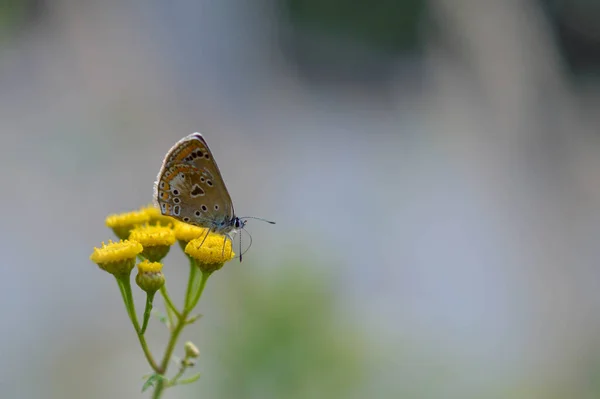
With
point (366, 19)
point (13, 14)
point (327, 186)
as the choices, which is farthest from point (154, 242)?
point (366, 19)

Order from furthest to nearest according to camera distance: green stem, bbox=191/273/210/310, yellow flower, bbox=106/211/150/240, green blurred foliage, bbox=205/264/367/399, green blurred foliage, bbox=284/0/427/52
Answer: green blurred foliage, bbox=284/0/427/52, green blurred foliage, bbox=205/264/367/399, yellow flower, bbox=106/211/150/240, green stem, bbox=191/273/210/310

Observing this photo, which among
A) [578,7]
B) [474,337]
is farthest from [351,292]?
[578,7]

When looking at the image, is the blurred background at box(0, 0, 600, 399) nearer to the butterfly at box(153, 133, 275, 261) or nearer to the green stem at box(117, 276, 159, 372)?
the butterfly at box(153, 133, 275, 261)

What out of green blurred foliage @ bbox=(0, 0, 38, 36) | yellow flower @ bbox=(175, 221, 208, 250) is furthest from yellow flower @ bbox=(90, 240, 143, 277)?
green blurred foliage @ bbox=(0, 0, 38, 36)

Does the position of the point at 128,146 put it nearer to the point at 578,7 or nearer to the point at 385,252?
the point at 385,252

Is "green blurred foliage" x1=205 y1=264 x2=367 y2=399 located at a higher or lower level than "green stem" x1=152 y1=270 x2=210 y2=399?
lower

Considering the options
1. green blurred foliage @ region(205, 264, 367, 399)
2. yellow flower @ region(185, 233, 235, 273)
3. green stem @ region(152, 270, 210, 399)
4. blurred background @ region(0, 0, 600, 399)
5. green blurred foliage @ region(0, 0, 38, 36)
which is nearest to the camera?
green stem @ region(152, 270, 210, 399)
